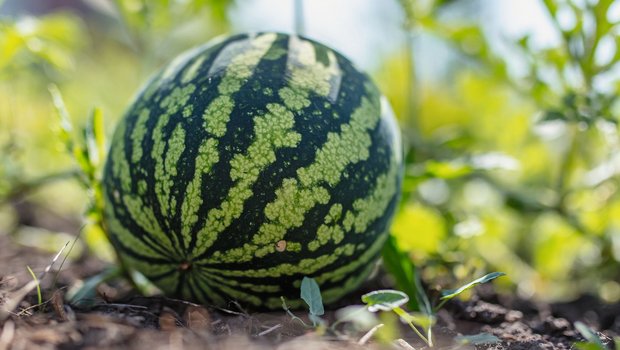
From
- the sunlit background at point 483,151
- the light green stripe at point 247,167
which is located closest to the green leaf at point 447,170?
the sunlit background at point 483,151

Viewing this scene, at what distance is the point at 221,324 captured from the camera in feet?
5.20

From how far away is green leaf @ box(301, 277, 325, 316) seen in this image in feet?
4.85

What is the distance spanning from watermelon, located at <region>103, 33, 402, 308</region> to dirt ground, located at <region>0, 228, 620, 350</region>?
129 millimetres

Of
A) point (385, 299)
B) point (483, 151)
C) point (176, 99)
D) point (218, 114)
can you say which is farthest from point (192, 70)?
point (483, 151)

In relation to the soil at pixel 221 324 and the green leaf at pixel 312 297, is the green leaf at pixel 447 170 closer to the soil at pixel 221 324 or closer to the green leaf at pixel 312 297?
the soil at pixel 221 324

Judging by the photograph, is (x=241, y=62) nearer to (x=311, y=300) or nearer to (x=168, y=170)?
(x=168, y=170)

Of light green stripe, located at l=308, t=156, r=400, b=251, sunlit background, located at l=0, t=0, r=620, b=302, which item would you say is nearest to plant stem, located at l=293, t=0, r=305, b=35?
sunlit background, located at l=0, t=0, r=620, b=302

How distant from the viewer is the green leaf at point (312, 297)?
4.85ft

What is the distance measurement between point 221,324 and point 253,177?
0.38m

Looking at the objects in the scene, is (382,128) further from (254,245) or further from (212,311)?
(212,311)

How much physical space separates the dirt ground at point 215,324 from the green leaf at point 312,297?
5cm

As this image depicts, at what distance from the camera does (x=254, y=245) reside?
63.6 inches

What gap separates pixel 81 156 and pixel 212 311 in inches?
28.3

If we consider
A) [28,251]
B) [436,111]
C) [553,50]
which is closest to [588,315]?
[553,50]
